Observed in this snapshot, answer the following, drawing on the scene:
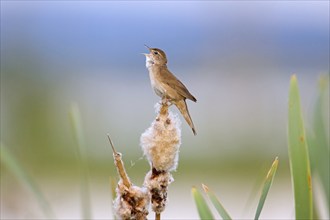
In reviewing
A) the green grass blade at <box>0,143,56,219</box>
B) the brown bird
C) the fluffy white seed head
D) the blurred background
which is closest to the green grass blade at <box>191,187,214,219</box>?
the fluffy white seed head

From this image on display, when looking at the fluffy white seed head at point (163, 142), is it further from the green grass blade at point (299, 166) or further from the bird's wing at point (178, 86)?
the bird's wing at point (178, 86)

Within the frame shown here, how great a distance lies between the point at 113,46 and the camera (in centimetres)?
2122

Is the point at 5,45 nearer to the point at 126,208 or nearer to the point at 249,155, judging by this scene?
the point at 249,155

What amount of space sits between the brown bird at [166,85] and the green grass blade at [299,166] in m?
0.66

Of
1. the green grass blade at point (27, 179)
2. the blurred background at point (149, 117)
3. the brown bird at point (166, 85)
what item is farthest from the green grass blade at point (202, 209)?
the blurred background at point (149, 117)

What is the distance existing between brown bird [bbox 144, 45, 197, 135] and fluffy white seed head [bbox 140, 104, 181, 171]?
0.57 metres

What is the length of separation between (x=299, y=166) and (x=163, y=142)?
210mm

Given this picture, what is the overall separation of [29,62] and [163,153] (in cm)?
763

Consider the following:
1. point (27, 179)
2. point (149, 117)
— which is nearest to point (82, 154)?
point (27, 179)

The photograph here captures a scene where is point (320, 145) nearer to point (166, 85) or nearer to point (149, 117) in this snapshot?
point (166, 85)

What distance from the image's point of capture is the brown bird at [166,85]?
1.91m

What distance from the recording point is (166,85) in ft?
6.41

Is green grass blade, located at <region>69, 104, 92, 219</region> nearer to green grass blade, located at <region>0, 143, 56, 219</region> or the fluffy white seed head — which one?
green grass blade, located at <region>0, 143, 56, 219</region>

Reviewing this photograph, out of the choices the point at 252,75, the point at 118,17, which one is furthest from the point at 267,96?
the point at 118,17
